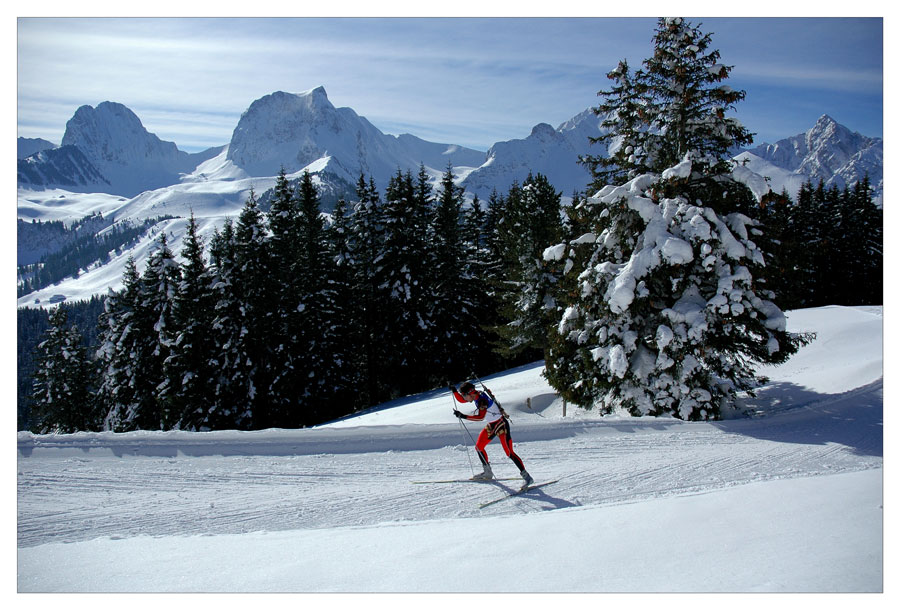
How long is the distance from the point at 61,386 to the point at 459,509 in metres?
32.4

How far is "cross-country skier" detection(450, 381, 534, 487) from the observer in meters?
7.91

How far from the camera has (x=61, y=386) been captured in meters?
30.6

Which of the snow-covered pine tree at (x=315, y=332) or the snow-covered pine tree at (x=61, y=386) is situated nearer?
the snow-covered pine tree at (x=315, y=332)

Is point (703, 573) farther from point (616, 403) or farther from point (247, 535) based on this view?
point (616, 403)

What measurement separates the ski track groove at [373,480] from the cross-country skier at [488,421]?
0.31 metres

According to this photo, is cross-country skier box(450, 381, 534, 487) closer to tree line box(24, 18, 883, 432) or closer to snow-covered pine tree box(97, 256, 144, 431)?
tree line box(24, 18, 883, 432)

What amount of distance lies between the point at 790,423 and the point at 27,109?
14.8 meters

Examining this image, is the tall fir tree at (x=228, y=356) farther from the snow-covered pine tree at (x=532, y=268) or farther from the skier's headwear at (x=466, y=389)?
the skier's headwear at (x=466, y=389)

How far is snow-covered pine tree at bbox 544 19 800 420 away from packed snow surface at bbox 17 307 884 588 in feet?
4.11

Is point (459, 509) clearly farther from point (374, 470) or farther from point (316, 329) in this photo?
point (316, 329)

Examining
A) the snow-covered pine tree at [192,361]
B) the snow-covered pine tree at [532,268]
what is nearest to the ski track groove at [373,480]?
the snow-covered pine tree at [532,268]

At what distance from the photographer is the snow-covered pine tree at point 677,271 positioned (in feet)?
36.3

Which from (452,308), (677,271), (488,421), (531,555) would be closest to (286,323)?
(452,308)

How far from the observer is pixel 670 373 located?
38.5ft
